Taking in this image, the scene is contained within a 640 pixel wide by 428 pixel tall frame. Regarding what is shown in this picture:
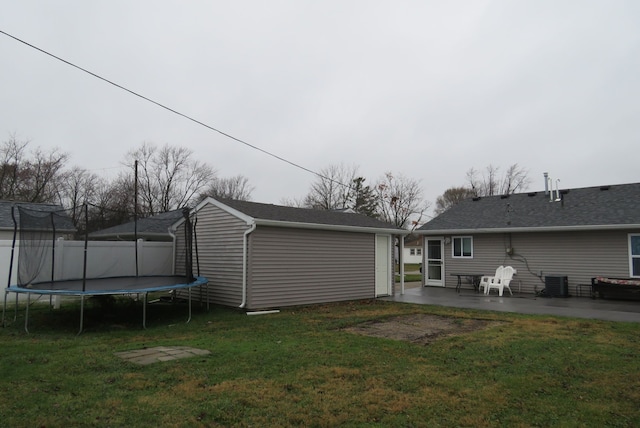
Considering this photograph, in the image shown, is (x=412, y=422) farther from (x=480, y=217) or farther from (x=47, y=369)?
(x=480, y=217)

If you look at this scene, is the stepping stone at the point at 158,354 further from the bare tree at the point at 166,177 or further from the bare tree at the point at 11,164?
the bare tree at the point at 166,177

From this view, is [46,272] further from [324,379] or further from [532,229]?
[532,229]

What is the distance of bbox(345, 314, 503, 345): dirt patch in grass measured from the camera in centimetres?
675

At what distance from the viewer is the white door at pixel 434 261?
16.4 meters

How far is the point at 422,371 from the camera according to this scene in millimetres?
4660

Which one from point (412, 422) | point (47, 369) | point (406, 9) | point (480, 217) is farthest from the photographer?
point (480, 217)

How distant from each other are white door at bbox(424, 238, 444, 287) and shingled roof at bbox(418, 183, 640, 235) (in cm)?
65

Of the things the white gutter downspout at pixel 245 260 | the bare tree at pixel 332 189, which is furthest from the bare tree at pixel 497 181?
the white gutter downspout at pixel 245 260

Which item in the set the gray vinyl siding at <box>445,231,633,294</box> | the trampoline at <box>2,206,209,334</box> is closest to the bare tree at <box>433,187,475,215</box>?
the gray vinyl siding at <box>445,231,633,294</box>

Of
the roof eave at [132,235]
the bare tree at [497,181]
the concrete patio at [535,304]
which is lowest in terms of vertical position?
the concrete patio at [535,304]

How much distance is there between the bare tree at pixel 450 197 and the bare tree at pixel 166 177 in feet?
77.6

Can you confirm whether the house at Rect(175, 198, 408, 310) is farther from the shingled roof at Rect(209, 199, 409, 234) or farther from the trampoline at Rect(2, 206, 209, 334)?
the trampoline at Rect(2, 206, 209, 334)

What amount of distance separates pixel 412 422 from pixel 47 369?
4.15 meters

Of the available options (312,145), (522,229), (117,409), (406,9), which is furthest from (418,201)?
(117,409)
